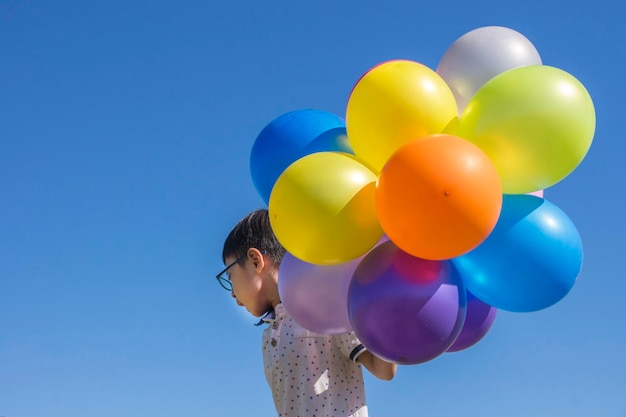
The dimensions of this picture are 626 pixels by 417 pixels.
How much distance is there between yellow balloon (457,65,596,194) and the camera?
381 cm

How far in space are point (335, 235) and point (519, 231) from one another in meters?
0.84

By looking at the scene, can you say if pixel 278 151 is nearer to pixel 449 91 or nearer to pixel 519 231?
pixel 449 91

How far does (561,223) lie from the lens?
3906mm

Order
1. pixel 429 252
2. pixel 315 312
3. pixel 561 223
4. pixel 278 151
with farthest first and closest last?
1. pixel 278 151
2. pixel 315 312
3. pixel 561 223
4. pixel 429 252

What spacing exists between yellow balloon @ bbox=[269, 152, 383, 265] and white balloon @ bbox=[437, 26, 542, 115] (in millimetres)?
793

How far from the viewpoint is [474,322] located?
4227 mm

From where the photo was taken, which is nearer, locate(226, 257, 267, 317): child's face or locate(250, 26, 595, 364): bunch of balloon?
locate(250, 26, 595, 364): bunch of balloon

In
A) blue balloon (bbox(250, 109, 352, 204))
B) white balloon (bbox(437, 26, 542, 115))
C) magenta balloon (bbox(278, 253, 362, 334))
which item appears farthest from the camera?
blue balloon (bbox(250, 109, 352, 204))

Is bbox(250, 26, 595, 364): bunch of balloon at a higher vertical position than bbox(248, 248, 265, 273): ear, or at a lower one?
lower

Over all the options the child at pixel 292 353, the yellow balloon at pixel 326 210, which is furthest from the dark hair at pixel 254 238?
the yellow balloon at pixel 326 210

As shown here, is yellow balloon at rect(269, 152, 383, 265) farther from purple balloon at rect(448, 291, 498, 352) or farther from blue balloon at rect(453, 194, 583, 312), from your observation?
purple balloon at rect(448, 291, 498, 352)

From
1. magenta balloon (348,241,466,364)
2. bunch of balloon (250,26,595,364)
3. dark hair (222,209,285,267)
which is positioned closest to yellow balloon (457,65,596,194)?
bunch of balloon (250,26,595,364)

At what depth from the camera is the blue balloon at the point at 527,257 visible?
150 inches

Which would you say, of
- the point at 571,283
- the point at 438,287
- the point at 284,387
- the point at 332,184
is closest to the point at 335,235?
the point at 332,184
